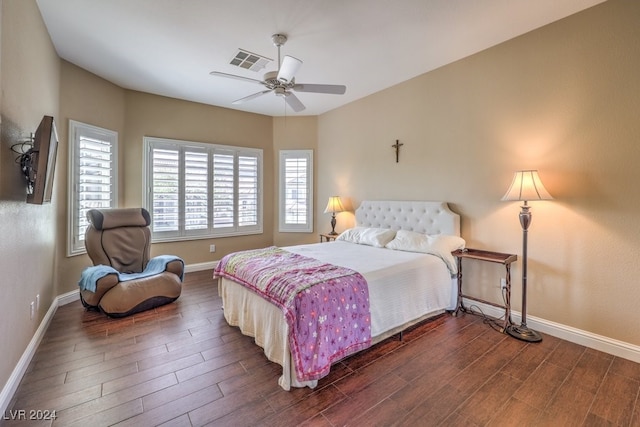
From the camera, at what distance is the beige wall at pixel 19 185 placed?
1.86m

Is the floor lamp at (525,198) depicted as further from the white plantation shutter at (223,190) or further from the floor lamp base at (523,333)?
the white plantation shutter at (223,190)

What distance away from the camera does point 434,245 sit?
129 inches

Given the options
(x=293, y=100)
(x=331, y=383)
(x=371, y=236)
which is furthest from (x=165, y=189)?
(x=331, y=383)

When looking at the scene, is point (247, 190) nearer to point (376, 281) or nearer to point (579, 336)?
point (376, 281)

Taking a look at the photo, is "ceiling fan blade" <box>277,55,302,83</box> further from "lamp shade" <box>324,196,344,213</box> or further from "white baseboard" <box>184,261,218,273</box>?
"white baseboard" <box>184,261,218,273</box>

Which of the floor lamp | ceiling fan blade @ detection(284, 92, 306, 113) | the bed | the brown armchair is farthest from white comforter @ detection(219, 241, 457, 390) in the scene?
ceiling fan blade @ detection(284, 92, 306, 113)

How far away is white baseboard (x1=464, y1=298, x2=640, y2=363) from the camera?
2385 millimetres

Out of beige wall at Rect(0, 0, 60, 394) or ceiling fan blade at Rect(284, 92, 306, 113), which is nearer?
beige wall at Rect(0, 0, 60, 394)

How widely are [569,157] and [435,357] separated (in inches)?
88.4

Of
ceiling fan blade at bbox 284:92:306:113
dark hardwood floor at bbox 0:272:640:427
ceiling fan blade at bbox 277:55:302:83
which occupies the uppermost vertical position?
ceiling fan blade at bbox 277:55:302:83

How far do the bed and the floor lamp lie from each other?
667mm

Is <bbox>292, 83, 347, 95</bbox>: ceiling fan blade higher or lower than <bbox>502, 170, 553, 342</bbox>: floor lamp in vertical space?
higher

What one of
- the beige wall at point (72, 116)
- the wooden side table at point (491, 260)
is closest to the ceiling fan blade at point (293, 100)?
the wooden side table at point (491, 260)

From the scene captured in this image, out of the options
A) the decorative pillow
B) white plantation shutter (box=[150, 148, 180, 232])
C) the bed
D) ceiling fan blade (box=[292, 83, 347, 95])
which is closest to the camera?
the bed
